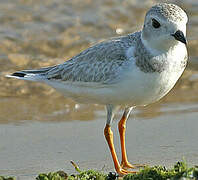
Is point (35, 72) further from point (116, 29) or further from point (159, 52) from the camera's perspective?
point (116, 29)

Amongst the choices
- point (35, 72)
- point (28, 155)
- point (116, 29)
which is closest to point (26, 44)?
point (116, 29)

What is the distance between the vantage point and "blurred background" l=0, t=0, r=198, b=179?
6.34 m

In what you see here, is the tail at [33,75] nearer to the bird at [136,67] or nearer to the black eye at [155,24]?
the bird at [136,67]

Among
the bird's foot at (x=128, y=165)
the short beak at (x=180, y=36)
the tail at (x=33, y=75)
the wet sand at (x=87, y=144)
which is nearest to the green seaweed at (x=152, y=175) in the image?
the wet sand at (x=87, y=144)

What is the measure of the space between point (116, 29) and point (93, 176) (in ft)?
22.1

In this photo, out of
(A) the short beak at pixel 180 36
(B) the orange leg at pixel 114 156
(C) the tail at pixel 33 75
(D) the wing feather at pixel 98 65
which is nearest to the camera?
(A) the short beak at pixel 180 36

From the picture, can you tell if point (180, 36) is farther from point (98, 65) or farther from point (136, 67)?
point (98, 65)

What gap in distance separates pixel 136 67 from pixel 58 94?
3.41 metres

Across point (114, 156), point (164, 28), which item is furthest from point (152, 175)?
point (164, 28)

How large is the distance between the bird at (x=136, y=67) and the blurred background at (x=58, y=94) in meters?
0.78

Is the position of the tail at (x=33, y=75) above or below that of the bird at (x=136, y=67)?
below

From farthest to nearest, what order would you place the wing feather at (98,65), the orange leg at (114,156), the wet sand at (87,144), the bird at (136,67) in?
1. the wet sand at (87,144)
2. the orange leg at (114,156)
3. the wing feather at (98,65)
4. the bird at (136,67)

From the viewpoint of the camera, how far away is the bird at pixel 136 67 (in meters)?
5.29

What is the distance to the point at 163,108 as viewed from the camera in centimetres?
795
